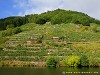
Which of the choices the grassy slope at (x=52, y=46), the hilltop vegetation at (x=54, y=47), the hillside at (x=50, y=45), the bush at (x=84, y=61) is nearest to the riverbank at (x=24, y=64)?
the hilltop vegetation at (x=54, y=47)

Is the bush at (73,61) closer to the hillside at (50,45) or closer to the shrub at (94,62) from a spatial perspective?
the shrub at (94,62)

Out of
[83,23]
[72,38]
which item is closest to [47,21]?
[83,23]

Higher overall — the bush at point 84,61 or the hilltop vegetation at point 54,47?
the hilltop vegetation at point 54,47

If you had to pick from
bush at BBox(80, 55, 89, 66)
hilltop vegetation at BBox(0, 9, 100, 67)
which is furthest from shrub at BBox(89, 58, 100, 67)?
bush at BBox(80, 55, 89, 66)

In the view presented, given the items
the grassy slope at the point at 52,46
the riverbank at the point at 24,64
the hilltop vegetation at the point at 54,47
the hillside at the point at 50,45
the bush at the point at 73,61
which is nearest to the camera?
the bush at the point at 73,61

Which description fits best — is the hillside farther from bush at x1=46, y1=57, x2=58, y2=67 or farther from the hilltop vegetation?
bush at x1=46, y1=57, x2=58, y2=67

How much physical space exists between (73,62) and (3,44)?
2874 cm

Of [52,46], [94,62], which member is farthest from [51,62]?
[52,46]

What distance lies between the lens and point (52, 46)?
327 feet

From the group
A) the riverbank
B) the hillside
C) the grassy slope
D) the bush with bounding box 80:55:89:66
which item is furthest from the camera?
the grassy slope

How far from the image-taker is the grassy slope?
92750 mm

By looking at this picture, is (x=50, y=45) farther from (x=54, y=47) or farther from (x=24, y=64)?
(x=24, y=64)

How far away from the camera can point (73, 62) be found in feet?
279

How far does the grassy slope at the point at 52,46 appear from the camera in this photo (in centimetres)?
9275
